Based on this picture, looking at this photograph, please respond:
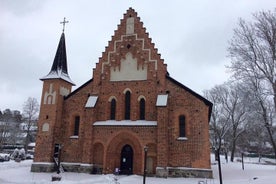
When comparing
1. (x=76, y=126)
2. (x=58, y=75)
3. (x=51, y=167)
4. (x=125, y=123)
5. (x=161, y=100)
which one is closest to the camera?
(x=161, y=100)

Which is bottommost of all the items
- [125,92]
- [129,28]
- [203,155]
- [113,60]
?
[203,155]

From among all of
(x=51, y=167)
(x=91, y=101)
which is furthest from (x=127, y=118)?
(x=51, y=167)

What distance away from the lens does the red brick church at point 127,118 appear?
21969 mm

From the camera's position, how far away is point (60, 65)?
28.1 metres

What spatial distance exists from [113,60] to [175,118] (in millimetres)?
7968

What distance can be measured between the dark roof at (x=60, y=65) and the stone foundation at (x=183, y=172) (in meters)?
13.3

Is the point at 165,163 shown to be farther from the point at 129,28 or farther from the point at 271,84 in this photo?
the point at 129,28

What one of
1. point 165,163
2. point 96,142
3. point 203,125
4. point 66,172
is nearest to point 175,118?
point 203,125

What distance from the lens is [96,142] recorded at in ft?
77.8

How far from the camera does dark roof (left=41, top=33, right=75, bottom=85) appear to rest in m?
26.9

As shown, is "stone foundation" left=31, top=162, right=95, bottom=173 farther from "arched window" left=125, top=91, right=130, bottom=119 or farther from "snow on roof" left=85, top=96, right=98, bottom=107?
"arched window" left=125, top=91, right=130, bottom=119

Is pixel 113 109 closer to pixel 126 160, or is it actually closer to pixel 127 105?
pixel 127 105

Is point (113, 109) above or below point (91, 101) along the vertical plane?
below

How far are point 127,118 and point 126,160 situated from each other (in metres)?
3.65
